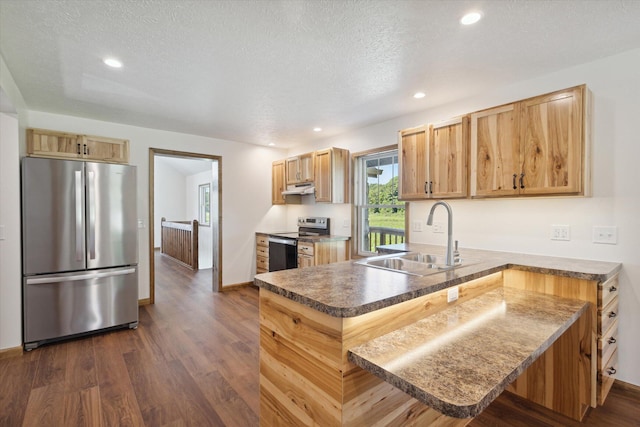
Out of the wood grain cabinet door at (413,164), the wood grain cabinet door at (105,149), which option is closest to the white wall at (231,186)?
the wood grain cabinet door at (105,149)

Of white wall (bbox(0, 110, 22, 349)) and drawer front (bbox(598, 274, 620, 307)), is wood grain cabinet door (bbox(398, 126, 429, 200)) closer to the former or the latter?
drawer front (bbox(598, 274, 620, 307))

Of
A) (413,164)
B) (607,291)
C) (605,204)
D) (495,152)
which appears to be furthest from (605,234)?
(413,164)

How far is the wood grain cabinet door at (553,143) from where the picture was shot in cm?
213

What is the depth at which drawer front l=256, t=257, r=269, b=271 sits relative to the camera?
4972 mm

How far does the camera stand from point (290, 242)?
14.3 ft

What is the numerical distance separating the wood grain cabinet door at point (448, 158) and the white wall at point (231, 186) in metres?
3.21

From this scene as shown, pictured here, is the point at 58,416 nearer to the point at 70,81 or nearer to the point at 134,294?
the point at 134,294

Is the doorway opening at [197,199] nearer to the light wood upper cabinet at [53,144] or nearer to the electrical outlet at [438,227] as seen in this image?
the light wood upper cabinet at [53,144]

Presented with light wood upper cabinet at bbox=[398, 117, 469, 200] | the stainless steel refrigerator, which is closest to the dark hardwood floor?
the stainless steel refrigerator

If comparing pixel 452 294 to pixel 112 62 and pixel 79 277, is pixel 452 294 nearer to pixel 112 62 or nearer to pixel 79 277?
pixel 112 62

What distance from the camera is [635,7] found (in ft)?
5.57

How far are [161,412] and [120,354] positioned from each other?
3.72 ft

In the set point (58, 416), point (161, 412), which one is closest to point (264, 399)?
point (161, 412)

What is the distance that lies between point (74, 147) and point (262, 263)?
9.74 ft
